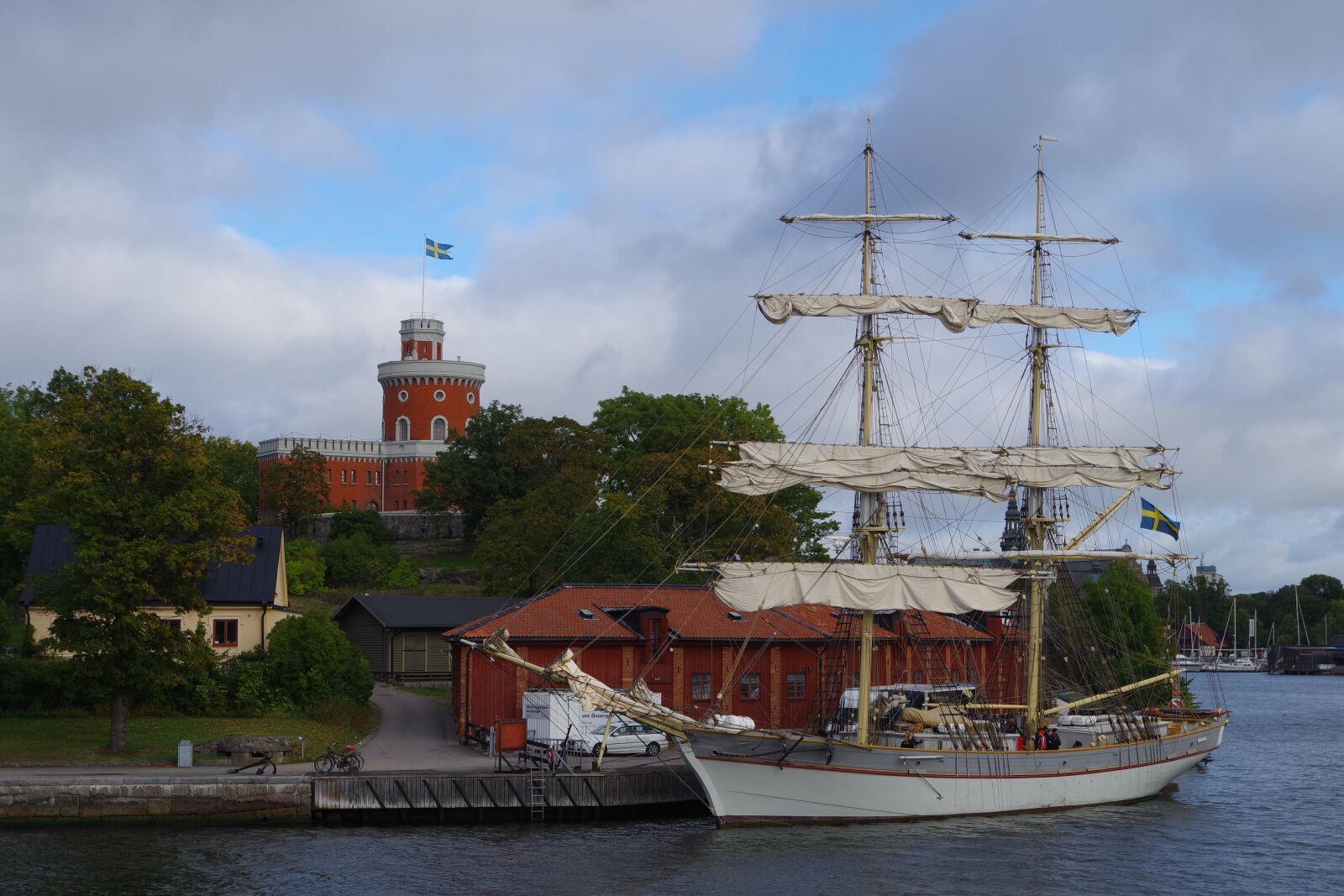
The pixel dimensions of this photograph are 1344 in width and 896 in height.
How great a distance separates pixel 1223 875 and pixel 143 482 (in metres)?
32.9

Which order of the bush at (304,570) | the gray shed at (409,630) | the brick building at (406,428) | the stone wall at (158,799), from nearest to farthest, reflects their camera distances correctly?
1. the stone wall at (158,799)
2. the gray shed at (409,630)
3. the bush at (304,570)
4. the brick building at (406,428)

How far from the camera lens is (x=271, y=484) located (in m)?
102

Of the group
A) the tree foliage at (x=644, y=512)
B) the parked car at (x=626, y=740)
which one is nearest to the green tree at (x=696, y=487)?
the tree foliage at (x=644, y=512)

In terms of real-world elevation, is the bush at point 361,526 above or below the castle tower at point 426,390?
below

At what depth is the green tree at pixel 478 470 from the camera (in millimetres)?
98125

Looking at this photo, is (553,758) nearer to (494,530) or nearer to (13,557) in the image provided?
(494,530)

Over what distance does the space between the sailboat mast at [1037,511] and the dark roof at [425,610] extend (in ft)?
76.4

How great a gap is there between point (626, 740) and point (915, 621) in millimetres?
14527

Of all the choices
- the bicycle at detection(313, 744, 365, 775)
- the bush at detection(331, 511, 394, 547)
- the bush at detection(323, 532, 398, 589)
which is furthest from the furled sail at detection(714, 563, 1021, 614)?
the bush at detection(331, 511, 394, 547)

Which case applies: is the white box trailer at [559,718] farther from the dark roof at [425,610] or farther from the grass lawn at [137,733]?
the dark roof at [425,610]

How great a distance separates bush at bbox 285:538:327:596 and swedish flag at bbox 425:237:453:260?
38.0m

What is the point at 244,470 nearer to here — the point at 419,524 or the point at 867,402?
the point at 419,524

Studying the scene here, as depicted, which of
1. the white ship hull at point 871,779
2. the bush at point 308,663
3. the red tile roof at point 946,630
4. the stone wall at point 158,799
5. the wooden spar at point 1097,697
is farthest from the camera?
the red tile roof at point 946,630

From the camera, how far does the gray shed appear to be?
6381 centimetres
